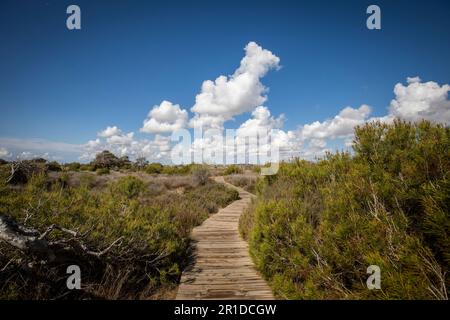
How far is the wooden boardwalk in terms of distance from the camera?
3697 mm

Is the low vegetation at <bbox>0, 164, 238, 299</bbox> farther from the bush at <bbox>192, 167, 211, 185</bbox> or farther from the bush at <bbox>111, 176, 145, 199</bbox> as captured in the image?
the bush at <bbox>192, 167, 211, 185</bbox>

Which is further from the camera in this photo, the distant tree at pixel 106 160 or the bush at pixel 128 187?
the distant tree at pixel 106 160

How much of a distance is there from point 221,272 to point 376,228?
3098 mm

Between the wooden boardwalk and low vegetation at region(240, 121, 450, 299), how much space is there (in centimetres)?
40

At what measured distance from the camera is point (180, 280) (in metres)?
4.18

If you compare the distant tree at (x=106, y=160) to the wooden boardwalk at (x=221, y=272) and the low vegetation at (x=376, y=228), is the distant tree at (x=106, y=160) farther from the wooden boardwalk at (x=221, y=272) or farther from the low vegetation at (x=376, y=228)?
the low vegetation at (x=376, y=228)

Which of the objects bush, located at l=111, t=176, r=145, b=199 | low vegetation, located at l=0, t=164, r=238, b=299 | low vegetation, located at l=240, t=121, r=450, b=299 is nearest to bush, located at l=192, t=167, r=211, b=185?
bush, located at l=111, t=176, r=145, b=199

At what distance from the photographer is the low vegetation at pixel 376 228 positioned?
2.06 m

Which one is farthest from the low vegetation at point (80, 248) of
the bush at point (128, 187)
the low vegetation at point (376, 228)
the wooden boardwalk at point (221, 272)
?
the bush at point (128, 187)

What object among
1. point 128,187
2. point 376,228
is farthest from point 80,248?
point 128,187

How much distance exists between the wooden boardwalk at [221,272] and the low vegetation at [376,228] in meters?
0.40

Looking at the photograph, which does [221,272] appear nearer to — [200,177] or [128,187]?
[128,187]
